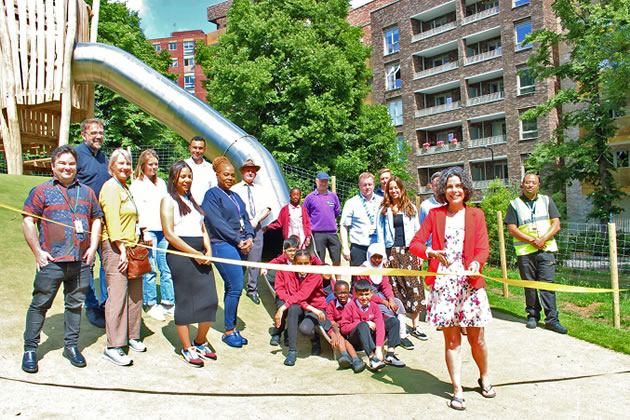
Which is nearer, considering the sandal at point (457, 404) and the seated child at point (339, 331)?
the sandal at point (457, 404)

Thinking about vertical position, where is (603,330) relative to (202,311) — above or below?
below

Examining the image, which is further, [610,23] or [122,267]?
[610,23]

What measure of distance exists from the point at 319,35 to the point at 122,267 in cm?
1930

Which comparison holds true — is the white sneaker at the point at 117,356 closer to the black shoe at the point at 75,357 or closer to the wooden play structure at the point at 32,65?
the black shoe at the point at 75,357

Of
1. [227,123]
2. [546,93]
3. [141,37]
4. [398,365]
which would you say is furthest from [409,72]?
[398,365]

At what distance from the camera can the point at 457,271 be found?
371 centimetres

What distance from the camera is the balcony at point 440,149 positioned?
3372cm

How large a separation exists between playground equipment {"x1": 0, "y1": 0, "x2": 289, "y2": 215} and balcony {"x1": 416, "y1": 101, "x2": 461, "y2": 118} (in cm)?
2656

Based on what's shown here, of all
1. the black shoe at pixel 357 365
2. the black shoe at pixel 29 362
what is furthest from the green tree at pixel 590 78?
the black shoe at pixel 29 362

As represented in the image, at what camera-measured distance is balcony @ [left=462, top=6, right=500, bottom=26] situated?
1229 inches

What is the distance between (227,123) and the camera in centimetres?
1019

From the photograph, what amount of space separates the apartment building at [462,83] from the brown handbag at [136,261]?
28.0m

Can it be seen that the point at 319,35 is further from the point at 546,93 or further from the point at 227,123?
the point at 546,93

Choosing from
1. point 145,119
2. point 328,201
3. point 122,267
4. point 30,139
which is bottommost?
point 122,267
